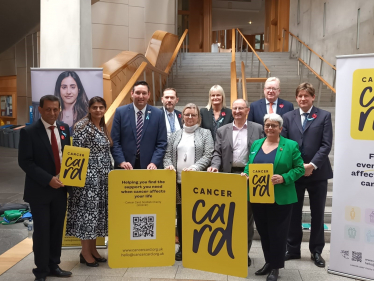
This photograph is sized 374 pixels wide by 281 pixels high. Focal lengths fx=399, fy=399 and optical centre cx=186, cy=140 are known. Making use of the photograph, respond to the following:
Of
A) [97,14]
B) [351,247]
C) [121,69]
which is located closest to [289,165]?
[351,247]

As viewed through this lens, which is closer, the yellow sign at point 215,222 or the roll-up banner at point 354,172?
the yellow sign at point 215,222

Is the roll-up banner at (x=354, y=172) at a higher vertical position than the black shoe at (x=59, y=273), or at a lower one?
higher

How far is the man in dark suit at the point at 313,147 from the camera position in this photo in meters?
3.67

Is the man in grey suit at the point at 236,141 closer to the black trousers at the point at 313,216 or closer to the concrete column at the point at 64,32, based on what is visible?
the black trousers at the point at 313,216

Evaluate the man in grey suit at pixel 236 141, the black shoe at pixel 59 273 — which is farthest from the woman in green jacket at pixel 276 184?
the black shoe at pixel 59 273

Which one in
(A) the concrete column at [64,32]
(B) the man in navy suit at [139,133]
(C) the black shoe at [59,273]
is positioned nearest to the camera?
(C) the black shoe at [59,273]

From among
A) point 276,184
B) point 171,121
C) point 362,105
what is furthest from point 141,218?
point 362,105

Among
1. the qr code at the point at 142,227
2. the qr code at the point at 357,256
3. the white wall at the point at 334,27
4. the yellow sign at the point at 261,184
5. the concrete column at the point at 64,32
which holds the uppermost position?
the white wall at the point at 334,27

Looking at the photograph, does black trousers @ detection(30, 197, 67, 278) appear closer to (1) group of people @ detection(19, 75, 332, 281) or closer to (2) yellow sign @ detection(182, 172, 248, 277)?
(1) group of people @ detection(19, 75, 332, 281)

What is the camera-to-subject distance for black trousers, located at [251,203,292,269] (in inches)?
132

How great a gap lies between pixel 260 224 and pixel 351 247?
2.83 feet

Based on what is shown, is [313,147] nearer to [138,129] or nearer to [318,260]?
A: [318,260]

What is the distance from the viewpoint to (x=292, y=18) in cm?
1570

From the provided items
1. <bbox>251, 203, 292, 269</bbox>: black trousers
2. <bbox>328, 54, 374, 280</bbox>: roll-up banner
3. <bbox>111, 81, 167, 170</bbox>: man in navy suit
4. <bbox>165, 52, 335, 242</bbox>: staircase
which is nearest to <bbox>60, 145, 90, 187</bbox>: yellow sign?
<bbox>111, 81, 167, 170</bbox>: man in navy suit
